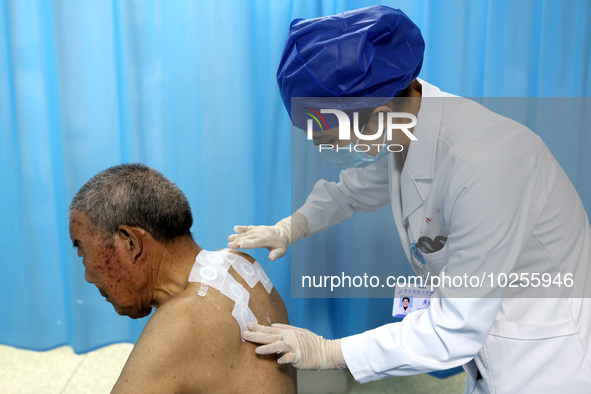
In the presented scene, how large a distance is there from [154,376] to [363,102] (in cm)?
69

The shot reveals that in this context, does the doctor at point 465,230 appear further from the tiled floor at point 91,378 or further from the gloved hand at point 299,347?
the tiled floor at point 91,378

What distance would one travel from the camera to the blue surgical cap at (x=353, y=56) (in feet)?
3.47

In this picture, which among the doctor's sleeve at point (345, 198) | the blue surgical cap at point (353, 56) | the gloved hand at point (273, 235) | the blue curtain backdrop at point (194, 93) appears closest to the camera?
the blue surgical cap at point (353, 56)

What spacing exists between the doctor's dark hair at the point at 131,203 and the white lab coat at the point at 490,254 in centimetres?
49

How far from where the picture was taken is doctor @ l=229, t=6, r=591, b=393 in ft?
3.25

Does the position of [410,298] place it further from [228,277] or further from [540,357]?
[228,277]

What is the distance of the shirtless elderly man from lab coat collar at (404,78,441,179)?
1.55 ft

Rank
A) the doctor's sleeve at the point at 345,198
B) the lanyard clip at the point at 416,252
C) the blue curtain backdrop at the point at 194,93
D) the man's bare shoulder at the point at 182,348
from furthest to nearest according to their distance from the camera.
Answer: the blue curtain backdrop at the point at 194,93, the doctor's sleeve at the point at 345,198, the lanyard clip at the point at 416,252, the man's bare shoulder at the point at 182,348

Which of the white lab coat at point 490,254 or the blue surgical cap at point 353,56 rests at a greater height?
the blue surgical cap at point 353,56

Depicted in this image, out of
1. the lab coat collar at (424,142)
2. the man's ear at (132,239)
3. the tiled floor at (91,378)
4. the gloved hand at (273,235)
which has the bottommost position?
the tiled floor at (91,378)

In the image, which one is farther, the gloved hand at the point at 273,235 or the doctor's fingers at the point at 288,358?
the gloved hand at the point at 273,235

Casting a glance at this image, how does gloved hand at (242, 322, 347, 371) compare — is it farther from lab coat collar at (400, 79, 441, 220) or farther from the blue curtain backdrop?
the blue curtain backdrop

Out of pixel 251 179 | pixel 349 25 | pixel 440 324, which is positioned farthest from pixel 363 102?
pixel 251 179

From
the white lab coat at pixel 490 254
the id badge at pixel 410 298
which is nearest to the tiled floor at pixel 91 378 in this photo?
the id badge at pixel 410 298
